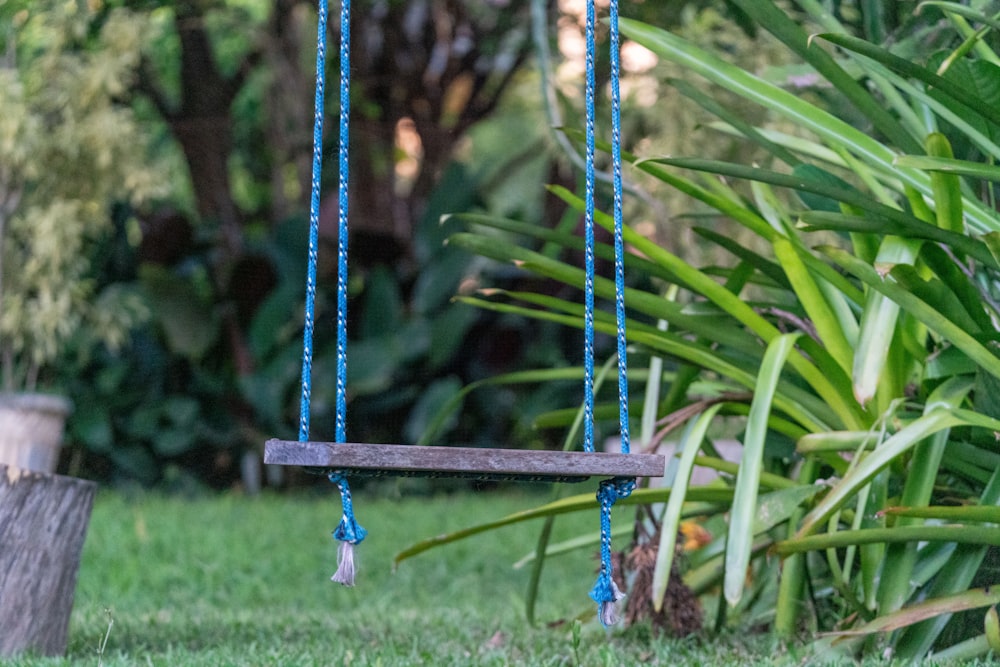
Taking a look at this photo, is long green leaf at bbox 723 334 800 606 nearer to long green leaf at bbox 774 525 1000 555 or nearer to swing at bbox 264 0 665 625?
long green leaf at bbox 774 525 1000 555

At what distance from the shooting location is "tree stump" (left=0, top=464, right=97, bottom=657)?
76.4 inches

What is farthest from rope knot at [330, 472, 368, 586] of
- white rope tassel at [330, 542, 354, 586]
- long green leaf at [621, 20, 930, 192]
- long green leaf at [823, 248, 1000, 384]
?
long green leaf at [621, 20, 930, 192]

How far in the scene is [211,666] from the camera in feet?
5.89

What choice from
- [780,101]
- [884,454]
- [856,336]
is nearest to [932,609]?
[884,454]

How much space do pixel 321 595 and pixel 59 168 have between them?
2333 millimetres

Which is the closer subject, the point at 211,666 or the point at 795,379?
the point at 211,666

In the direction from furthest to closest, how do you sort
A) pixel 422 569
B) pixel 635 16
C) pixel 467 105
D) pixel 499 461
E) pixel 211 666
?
1. pixel 467 105
2. pixel 635 16
3. pixel 422 569
4. pixel 211 666
5. pixel 499 461

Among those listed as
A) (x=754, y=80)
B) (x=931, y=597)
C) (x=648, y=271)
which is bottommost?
(x=931, y=597)

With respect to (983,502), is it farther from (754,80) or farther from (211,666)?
(211,666)

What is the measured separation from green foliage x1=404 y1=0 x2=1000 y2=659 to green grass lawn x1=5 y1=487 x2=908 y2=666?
23 centimetres

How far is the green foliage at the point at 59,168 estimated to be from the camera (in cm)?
448

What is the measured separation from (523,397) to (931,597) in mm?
4344

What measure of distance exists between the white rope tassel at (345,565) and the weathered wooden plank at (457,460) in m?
0.12

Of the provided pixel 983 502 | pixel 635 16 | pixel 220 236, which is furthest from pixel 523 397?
pixel 983 502
